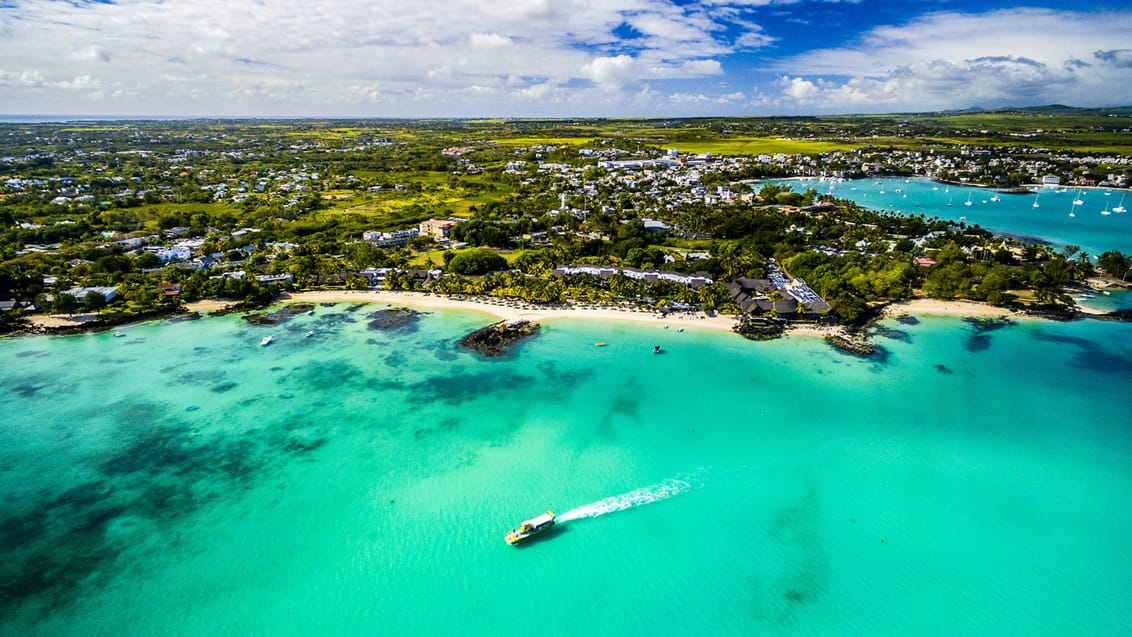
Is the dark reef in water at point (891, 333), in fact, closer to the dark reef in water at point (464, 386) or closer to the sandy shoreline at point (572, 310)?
the sandy shoreline at point (572, 310)

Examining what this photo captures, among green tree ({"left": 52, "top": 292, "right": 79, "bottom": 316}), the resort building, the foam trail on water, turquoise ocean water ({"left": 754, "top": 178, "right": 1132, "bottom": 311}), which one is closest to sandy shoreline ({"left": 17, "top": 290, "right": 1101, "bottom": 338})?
green tree ({"left": 52, "top": 292, "right": 79, "bottom": 316})

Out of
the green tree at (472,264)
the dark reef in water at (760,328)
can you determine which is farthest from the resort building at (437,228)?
the dark reef in water at (760,328)

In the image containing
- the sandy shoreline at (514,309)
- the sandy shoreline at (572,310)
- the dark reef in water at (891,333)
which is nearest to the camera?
the dark reef in water at (891,333)

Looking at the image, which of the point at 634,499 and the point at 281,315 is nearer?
the point at 634,499

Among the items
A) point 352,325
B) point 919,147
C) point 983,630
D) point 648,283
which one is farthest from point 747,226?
point 919,147

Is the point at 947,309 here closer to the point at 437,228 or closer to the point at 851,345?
the point at 851,345

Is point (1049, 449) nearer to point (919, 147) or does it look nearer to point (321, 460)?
point (321, 460)

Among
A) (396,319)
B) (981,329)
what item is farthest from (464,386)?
(981,329)
